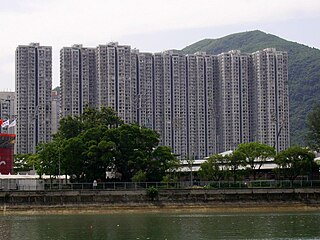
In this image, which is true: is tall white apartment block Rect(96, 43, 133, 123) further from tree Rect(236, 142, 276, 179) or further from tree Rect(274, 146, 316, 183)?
tree Rect(274, 146, 316, 183)

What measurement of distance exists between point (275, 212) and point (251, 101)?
81341 mm

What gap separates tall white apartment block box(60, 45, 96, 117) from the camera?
482 ft

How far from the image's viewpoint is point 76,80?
485 ft

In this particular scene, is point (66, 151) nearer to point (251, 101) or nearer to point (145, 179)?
point (145, 179)

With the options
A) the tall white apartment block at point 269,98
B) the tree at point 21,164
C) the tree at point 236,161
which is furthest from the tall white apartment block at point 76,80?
the tree at point 236,161

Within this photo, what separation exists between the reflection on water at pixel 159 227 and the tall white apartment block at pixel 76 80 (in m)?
75.7

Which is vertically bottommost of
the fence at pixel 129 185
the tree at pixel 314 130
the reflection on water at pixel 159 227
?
the reflection on water at pixel 159 227

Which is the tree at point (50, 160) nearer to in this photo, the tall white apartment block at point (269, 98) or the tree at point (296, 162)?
the tree at point (296, 162)

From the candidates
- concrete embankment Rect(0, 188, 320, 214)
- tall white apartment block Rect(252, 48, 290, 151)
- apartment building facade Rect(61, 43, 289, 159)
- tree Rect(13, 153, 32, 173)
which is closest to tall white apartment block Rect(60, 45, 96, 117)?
apartment building facade Rect(61, 43, 289, 159)

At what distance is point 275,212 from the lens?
3044 inches

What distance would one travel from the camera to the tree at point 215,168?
99675 mm

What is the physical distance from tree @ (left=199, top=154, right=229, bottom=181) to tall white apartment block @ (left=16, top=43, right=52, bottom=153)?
180 feet

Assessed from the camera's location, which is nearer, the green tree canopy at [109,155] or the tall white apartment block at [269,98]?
the green tree canopy at [109,155]

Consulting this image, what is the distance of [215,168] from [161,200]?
21.9 m
